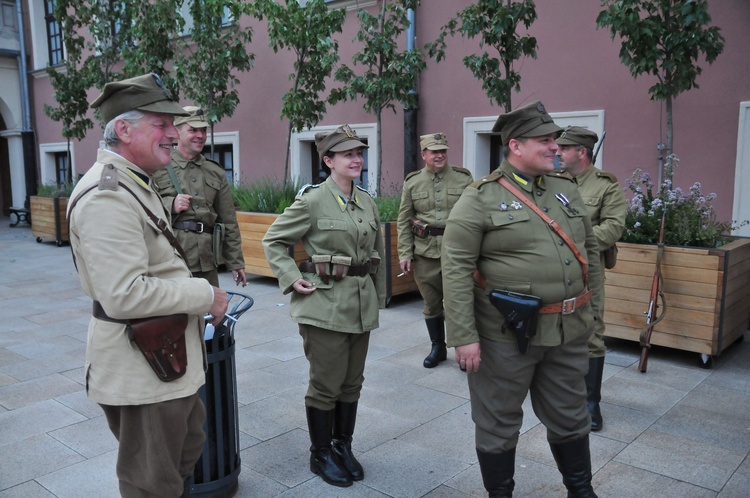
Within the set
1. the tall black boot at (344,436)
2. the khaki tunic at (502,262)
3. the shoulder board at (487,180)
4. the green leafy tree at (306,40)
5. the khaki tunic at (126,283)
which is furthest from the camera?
the green leafy tree at (306,40)

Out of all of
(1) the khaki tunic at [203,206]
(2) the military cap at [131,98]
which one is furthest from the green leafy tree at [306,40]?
(2) the military cap at [131,98]

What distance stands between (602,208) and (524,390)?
6.27ft

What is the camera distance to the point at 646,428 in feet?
14.2

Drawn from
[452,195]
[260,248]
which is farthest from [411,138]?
[452,195]

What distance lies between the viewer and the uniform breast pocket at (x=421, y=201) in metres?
5.84

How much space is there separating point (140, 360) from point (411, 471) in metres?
1.99

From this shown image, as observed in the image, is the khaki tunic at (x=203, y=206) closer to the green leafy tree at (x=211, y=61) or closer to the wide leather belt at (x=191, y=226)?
the wide leather belt at (x=191, y=226)

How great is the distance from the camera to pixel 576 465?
3.13 m

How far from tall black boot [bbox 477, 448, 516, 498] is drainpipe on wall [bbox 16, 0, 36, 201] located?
1884 cm

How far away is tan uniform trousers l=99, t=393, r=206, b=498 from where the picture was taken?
2320 millimetres

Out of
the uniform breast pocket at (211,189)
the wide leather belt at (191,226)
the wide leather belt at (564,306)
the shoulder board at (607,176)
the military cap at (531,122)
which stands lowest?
the wide leather belt at (564,306)

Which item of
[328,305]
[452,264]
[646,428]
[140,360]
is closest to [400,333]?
[646,428]

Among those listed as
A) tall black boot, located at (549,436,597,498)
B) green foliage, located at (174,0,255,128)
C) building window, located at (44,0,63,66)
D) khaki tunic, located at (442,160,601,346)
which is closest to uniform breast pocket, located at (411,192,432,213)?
khaki tunic, located at (442,160,601,346)

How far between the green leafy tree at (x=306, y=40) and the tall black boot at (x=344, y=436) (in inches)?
288
